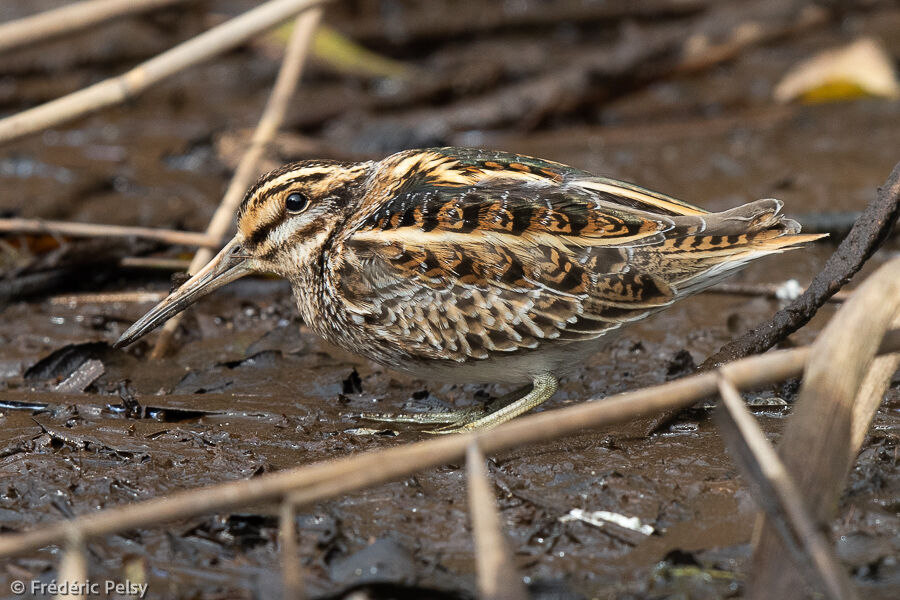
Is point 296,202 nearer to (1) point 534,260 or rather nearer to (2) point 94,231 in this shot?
(1) point 534,260

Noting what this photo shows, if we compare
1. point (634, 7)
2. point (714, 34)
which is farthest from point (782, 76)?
point (634, 7)

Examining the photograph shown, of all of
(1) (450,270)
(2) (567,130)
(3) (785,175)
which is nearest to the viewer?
(1) (450,270)

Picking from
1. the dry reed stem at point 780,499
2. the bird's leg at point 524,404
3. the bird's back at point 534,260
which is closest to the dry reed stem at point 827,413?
the dry reed stem at point 780,499

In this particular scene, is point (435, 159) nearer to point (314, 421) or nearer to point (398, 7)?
point (314, 421)

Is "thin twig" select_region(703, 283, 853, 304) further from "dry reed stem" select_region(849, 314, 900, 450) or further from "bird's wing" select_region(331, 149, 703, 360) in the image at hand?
"dry reed stem" select_region(849, 314, 900, 450)

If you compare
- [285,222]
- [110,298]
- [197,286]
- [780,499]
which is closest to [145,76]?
[110,298]

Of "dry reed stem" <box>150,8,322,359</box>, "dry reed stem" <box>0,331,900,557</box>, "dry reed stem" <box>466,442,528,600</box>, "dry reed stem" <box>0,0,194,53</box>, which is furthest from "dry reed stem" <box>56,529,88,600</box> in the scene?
"dry reed stem" <box>0,0,194,53</box>

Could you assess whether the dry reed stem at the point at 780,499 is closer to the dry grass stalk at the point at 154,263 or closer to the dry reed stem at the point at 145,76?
the dry reed stem at the point at 145,76
